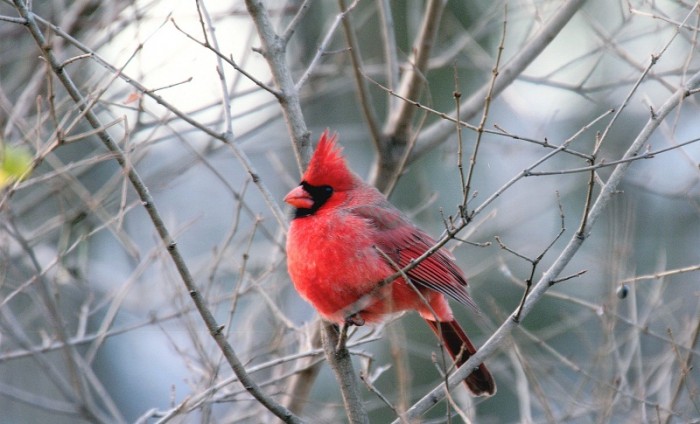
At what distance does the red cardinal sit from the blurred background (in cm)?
19

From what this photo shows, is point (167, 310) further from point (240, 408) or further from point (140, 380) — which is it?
point (140, 380)

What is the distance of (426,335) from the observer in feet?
27.9

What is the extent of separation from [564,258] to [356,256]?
0.95m

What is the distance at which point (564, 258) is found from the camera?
3209 millimetres

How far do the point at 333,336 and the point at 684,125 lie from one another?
435 cm

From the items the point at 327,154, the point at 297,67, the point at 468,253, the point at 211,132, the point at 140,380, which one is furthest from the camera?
the point at 140,380

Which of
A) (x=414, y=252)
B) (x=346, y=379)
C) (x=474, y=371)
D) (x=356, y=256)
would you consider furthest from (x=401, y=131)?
(x=346, y=379)

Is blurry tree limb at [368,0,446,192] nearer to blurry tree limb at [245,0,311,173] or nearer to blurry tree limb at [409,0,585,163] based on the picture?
blurry tree limb at [409,0,585,163]

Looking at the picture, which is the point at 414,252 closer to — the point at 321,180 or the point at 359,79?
the point at 321,180

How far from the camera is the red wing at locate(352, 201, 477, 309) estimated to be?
402 cm

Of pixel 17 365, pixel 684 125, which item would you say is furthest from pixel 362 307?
pixel 17 365

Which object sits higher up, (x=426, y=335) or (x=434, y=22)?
(x=434, y=22)

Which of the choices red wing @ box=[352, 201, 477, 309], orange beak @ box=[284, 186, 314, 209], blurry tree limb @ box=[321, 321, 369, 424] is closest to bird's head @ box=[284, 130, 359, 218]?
orange beak @ box=[284, 186, 314, 209]

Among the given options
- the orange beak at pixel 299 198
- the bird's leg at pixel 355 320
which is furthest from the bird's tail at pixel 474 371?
the orange beak at pixel 299 198
